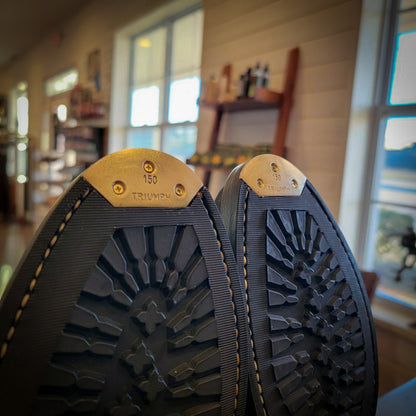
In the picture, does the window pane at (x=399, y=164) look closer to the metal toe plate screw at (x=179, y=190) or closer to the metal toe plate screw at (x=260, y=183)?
the metal toe plate screw at (x=260, y=183)

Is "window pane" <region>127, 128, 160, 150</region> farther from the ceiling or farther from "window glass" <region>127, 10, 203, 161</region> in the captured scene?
the ceiling

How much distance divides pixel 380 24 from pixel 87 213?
219 centimetres

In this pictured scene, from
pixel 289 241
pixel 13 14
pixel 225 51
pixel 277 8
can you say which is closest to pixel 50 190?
pixel 13 14

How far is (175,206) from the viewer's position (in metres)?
0.51

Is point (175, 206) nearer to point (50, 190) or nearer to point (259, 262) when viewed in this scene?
point (259, 262)

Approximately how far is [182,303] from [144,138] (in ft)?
14.0

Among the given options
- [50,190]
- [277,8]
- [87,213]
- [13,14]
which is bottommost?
[50,190]

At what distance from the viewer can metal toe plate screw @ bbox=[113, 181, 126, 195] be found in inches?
18.3

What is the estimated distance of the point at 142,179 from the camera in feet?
1.61

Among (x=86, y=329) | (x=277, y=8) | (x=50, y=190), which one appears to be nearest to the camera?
(x=86, y=329)

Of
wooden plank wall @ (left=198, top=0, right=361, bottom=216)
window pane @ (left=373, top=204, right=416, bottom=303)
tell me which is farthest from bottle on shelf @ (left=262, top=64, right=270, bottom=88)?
window pane @ (left=373, top=204, right=416, bottom=303)

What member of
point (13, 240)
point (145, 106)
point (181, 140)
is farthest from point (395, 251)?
point (13, 240)

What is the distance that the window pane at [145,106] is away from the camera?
4.35 metres

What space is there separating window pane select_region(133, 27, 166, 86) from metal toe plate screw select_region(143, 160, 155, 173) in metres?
4.07
